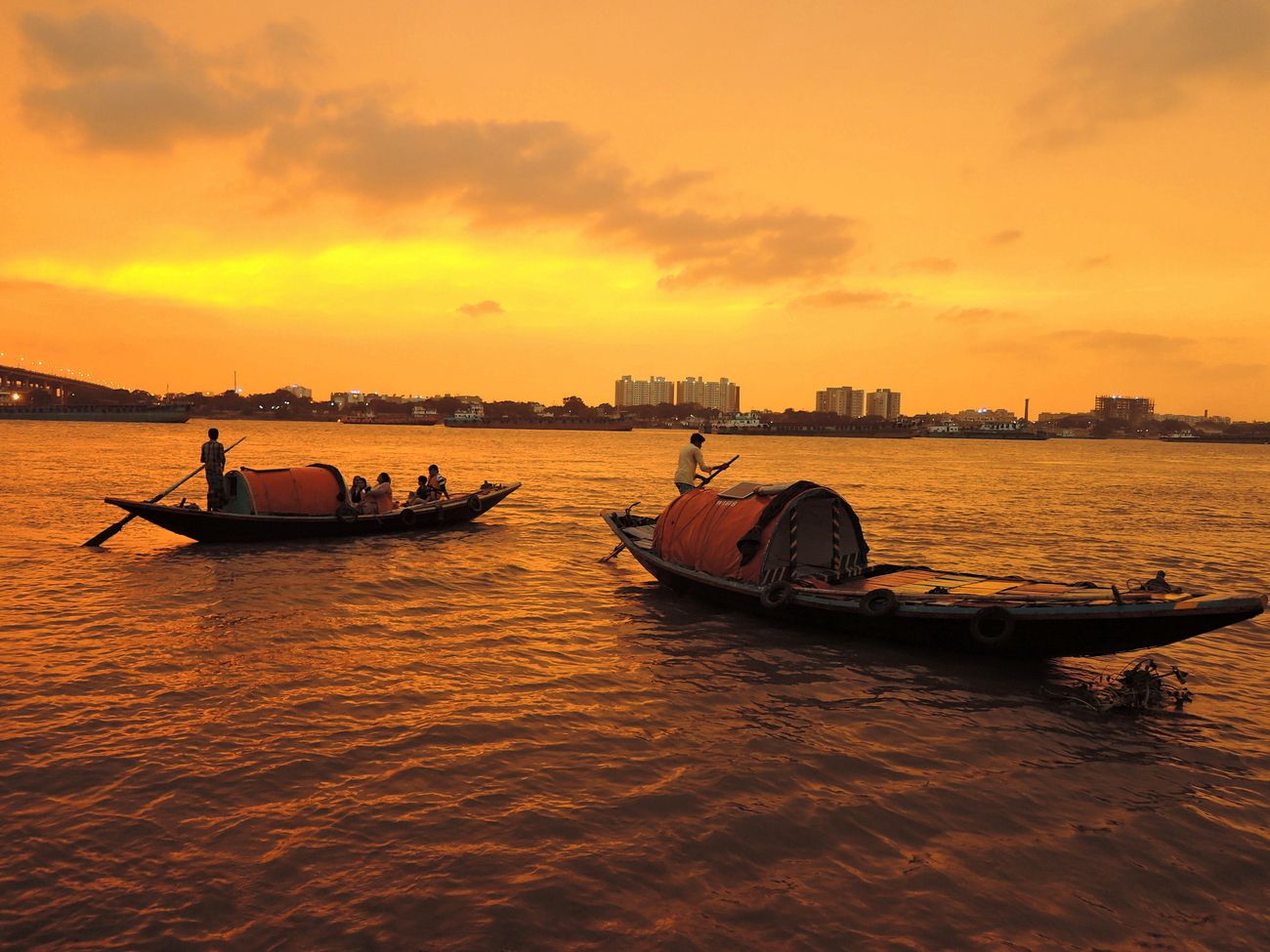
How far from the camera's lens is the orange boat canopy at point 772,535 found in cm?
1354

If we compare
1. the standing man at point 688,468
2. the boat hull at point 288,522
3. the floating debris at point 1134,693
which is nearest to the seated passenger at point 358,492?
the boat hull at point 288,522

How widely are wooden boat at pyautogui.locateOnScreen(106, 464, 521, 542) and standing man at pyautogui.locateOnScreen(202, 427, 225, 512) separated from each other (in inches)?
8.9

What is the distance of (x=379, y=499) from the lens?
22.8m

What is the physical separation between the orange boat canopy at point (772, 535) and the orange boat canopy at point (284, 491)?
11.9 metres

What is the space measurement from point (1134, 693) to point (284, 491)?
20.3 metres

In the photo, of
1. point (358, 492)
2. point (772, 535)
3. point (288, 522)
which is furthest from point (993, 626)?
point (358, 492)

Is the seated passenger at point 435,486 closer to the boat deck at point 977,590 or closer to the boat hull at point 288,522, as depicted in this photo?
the boat hull at point 288,522

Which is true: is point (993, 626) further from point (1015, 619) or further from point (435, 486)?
point (435, 486)

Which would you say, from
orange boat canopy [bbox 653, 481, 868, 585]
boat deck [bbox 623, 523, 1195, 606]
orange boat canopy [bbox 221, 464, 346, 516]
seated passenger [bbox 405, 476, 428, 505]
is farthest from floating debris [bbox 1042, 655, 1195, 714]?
seated passenger [bbox 405, 476, 428, 505]

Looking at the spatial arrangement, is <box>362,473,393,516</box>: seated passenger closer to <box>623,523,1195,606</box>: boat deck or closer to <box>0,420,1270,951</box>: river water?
<box>0,420,1270,951</box>: river water

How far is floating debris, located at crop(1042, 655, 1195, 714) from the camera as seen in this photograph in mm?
9859

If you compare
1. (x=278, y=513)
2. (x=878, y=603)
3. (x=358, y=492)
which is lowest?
(x=878, y=603)

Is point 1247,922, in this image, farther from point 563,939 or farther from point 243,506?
point 243,506

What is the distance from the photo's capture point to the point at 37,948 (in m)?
4.88
